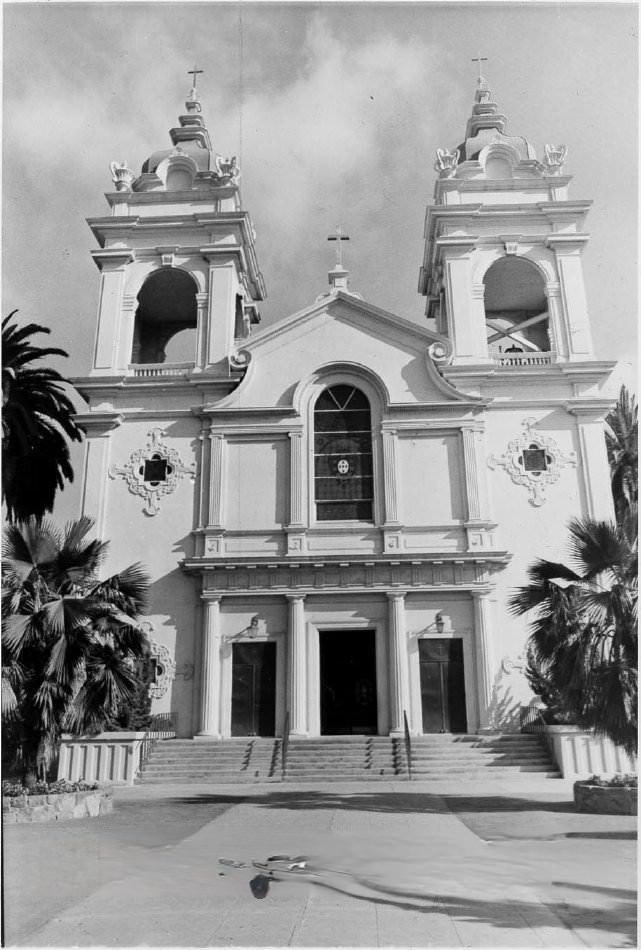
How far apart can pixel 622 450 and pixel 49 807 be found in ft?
58.3

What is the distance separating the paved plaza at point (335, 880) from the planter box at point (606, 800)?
25 cm

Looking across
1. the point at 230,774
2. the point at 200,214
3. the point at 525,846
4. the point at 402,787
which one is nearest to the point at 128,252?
the point at 200,214

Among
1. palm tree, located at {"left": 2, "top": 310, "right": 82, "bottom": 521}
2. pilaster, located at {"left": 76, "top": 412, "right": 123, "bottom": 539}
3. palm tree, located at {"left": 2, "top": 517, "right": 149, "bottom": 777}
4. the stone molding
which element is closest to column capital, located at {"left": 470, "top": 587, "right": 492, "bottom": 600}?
the stone molding

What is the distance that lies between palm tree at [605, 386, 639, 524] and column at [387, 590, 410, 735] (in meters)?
6.45

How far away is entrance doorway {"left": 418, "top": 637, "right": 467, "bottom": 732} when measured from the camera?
19.7 meters

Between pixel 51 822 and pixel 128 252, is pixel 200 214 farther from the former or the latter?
pixel 51 822

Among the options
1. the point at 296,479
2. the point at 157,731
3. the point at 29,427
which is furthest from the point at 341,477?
the point at 29,427

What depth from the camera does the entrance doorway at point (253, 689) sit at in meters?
19.7

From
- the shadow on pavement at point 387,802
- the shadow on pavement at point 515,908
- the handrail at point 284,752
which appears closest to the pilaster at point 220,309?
the handrail at point 284,752

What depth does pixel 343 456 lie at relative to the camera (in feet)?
71.1

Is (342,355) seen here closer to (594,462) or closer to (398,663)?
(594,462)

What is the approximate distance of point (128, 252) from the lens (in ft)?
78.7

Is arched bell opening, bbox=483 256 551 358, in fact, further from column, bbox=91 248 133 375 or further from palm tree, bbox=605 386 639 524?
column, bbox=91 248 133 375

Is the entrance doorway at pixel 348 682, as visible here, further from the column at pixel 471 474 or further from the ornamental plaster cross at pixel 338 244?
the ornamental plaster cross at pixel 338 244
